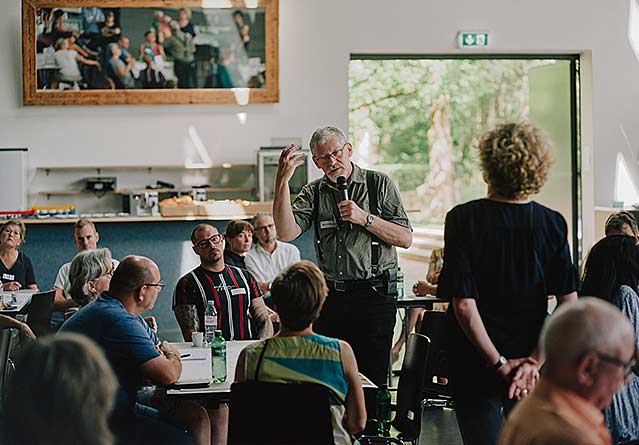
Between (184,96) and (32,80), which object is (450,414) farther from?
(32,80)

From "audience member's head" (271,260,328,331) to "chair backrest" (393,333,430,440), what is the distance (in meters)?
1.16

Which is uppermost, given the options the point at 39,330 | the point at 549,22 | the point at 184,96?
the point at 549,22

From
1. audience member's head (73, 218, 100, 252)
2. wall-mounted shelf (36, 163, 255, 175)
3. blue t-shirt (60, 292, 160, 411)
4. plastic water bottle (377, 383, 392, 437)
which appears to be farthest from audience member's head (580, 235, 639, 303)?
wall-mounted shelf (36, 163, 255, 175)

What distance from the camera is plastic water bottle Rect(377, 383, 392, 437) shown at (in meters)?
5.01

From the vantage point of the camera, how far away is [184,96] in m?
10.4

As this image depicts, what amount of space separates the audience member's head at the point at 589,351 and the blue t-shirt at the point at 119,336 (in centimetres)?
224

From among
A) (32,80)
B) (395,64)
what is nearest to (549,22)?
(395,64)

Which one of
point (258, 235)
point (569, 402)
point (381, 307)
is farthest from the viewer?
point (258, 235)

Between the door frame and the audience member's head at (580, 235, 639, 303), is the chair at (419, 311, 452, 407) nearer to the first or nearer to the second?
the audience member's head at (580, 235, 639, 303)

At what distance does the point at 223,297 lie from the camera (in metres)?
5.77

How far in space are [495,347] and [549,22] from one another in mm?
8217

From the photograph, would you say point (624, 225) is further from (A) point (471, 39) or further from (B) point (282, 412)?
(A) point (471, 39)

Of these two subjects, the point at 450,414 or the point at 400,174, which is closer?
the point at 450,414

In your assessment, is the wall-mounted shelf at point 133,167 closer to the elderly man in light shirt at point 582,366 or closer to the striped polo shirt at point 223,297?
the striped polo shirt at point 223,297
